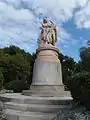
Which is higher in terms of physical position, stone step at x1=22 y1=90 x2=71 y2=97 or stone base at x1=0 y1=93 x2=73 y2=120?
stone step at x1=22 y1=90 x2=71 y2=97

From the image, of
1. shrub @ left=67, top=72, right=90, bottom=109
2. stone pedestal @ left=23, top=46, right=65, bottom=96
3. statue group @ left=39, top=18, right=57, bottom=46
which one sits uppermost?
statue group @ left=39, top=18, right=57, bottom=46

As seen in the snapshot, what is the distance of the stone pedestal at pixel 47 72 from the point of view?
1781 centimetres

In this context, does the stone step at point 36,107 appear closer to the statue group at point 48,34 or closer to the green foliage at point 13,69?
the statue group at point 48,34

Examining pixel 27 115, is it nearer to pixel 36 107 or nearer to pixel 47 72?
pixel 36 107

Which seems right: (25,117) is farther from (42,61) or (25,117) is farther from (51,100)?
(42,61)

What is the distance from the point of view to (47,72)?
18.3 metres

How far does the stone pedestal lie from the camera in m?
17.8

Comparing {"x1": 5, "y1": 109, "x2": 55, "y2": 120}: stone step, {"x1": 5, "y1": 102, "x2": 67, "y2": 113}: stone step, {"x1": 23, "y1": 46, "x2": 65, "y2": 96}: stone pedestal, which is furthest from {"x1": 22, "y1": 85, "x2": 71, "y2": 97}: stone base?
{"x1": 5, "y1": 109, "x2": 55, "y2": 120}: stone step

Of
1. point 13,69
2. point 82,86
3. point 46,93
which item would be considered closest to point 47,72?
point 46,93

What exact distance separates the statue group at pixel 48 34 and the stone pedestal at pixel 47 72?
642 mm

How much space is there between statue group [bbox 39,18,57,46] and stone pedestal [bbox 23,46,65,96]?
642mm

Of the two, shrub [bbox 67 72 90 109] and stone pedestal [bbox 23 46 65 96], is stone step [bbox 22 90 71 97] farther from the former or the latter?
shrub [bbox 67 72 90 109]

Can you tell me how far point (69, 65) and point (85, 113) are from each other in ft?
142

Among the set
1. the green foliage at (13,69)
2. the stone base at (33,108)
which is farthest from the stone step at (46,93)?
the green foliage at (13,69)
